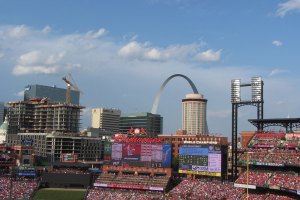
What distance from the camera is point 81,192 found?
9056 centimetres

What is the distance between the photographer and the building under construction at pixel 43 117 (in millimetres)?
180125

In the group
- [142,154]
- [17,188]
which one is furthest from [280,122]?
[17,188]

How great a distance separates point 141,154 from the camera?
88.9 metres

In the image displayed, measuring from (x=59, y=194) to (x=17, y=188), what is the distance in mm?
9198

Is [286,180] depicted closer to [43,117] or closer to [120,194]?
[120,194]

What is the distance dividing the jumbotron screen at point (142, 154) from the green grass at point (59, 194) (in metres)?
9.08

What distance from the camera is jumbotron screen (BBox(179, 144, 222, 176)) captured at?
80125mm

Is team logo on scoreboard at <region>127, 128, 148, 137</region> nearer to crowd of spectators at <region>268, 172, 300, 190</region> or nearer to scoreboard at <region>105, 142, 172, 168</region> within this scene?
scoreboard at <region>105, 142, 172, 168</region>

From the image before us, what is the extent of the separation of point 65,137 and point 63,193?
6877 centimetres

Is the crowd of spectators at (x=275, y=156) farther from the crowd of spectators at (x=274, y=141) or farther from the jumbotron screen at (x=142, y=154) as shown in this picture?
the jumbotron screen at (x=142, y=154)

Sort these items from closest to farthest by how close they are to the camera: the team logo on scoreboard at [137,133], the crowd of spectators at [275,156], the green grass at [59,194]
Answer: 1. the crowd of spectators at [275,156]
2. the green grass at [59,194]
3. the team logo on scoreboard at [137,133]

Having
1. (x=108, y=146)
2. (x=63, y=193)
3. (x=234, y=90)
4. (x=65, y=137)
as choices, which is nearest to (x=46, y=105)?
(x=65, y=137)

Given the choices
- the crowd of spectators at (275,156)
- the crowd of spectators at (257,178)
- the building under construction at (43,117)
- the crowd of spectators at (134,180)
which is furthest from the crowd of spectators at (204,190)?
the building under construction at (43,117)

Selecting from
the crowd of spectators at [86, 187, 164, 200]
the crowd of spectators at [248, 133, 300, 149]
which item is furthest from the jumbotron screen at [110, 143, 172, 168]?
the crowd of spectators at [248, 133, 300, 149]
